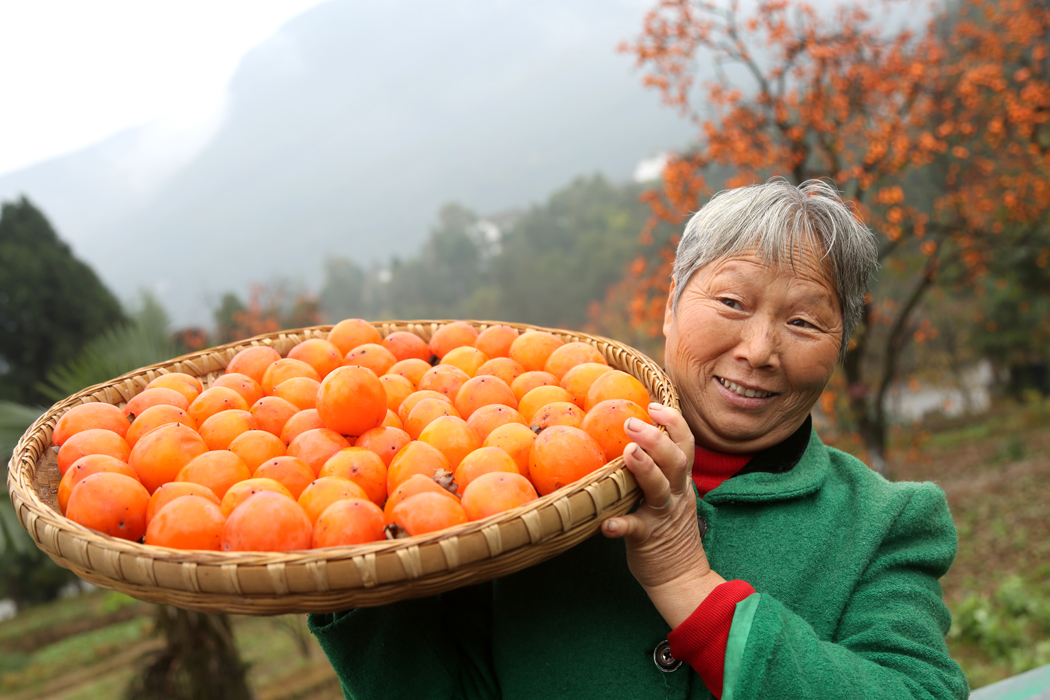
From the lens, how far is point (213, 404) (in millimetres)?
1757

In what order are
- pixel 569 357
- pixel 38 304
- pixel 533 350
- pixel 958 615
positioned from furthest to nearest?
pixel 38 304 < pixel 958 615 < pixel 533 350 < pixel 569 357

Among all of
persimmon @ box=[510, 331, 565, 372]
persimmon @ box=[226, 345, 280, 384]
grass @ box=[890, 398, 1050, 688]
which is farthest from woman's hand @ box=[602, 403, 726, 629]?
grass @ box=[890, 398, 1050, 688]

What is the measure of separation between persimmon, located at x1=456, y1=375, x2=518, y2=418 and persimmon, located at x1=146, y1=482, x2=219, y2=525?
2.14ft

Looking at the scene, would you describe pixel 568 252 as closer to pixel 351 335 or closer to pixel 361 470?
pixel 351 335

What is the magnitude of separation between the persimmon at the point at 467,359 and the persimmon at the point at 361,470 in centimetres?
54

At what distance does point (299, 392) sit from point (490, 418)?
21.8 inches

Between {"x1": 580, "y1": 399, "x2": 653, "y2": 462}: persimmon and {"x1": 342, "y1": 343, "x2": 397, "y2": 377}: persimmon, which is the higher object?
{"x1": 342, "y1": 343, "x2": 397, "y2": 377}: persimmon

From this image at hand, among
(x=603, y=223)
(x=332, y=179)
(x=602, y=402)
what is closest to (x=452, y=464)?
(x=602, y=402)

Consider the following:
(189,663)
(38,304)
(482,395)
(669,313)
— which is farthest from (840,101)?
(38,304)

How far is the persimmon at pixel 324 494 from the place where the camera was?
1.34 metres

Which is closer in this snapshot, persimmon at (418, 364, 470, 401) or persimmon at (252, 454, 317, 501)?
persimmon at (252, 454, 317, 501)

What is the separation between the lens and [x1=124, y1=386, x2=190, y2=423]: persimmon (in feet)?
5.95

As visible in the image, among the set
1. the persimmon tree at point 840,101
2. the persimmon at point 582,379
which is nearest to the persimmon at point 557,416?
the persimmon at point 582,379

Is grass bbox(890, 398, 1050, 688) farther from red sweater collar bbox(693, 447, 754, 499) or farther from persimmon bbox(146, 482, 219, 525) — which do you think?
persimmon bbox(146, 482, 219, 525)
